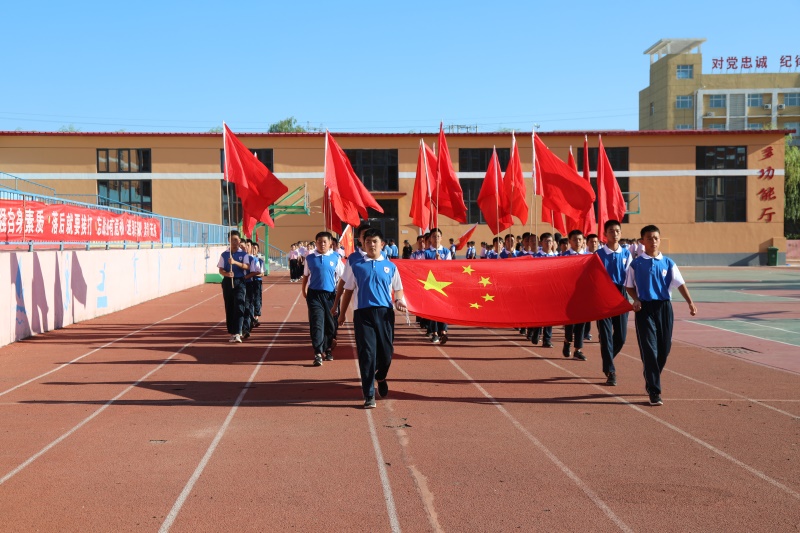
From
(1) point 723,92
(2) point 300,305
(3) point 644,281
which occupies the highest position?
(1) point 723,92

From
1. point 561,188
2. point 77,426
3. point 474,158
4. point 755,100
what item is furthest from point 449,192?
point 755,100

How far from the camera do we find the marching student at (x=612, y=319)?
1023 centimetres

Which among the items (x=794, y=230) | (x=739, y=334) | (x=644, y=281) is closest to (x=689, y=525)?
(x=644, y=281)

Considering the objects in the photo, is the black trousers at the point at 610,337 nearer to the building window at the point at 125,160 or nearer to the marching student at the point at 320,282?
the marching student at the point at 320,282

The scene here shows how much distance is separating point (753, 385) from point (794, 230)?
71041 mm

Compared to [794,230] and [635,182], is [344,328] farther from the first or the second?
[794,230]

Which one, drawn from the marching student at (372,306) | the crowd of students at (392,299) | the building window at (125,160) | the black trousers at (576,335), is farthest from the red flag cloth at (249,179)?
the building window at (125,160)

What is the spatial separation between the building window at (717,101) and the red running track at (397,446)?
83.4 m

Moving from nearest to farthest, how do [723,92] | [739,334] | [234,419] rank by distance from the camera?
[234,419] < [739,334] < [723,92]

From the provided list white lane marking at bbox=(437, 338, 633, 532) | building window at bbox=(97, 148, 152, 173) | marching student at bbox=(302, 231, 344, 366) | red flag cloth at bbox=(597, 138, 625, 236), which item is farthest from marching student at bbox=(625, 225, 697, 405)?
building window at bbox=(97, 148, 152, 173)

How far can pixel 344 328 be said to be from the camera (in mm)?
17047

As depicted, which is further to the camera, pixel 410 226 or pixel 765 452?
pixel 410 226

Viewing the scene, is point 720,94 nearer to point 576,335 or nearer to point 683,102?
point 683,102

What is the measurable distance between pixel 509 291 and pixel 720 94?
85.5 meters
